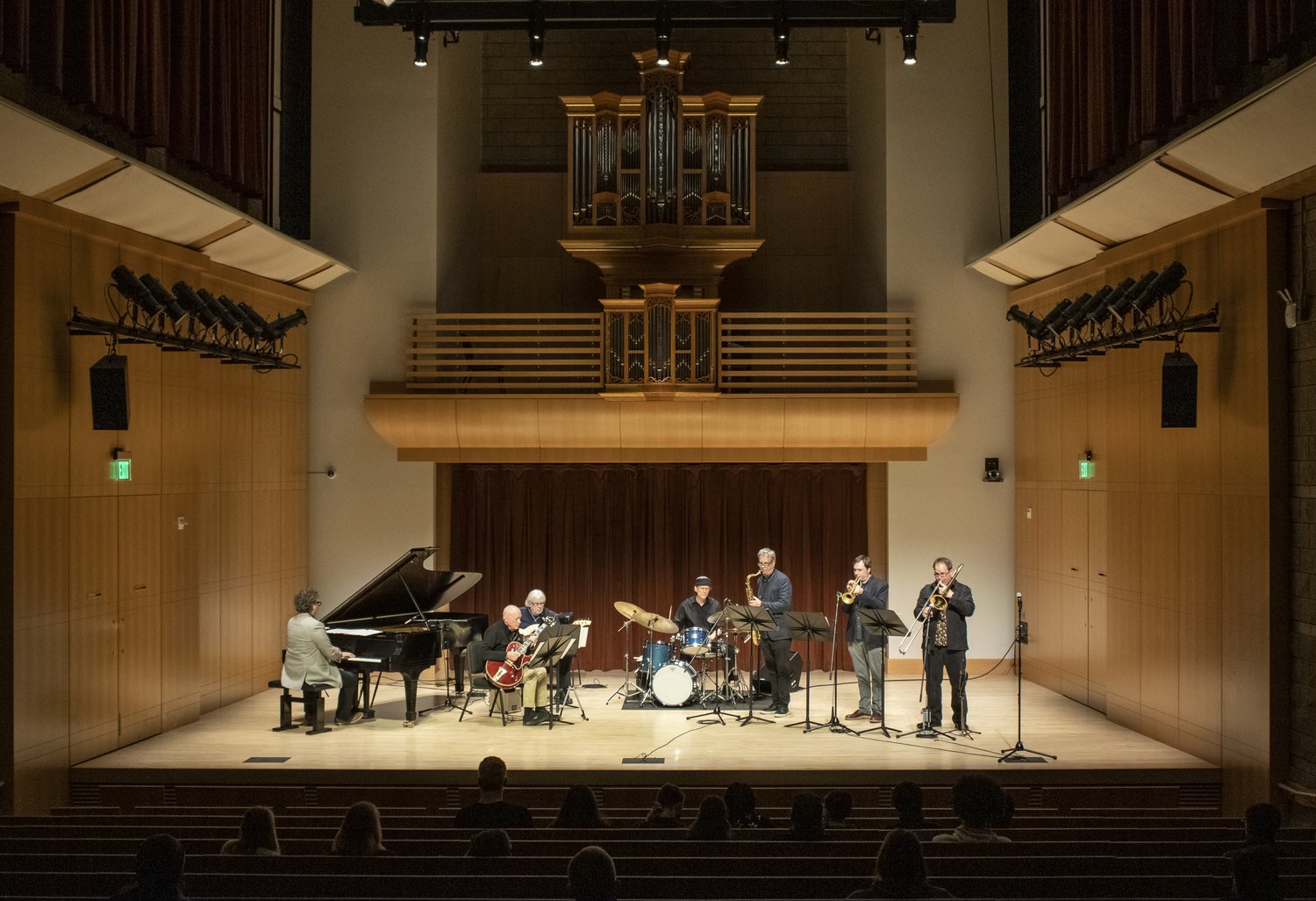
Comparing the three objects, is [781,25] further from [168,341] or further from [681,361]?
[168,341]

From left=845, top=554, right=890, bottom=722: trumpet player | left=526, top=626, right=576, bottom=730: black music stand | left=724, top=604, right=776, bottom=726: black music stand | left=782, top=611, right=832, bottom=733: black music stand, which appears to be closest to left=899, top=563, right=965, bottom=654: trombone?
left=845, top=554, right=890, bottom=722: trumpet player

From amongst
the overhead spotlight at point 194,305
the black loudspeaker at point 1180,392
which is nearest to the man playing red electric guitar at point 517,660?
the overhead spotlight at point 194,305

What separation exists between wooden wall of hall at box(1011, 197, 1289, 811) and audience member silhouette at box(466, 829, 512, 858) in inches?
221

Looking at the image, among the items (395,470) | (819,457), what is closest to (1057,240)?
(819,457)

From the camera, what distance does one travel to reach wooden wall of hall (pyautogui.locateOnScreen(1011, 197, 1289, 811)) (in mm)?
7727

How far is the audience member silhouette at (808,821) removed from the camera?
16.9ft

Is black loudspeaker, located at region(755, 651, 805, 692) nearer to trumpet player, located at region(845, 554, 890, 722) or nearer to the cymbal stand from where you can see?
trumpet player, located at region(845, 554, 890, 722)

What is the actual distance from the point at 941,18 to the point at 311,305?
741 centimetres

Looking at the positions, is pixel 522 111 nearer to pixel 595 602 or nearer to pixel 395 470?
pixel 395 470

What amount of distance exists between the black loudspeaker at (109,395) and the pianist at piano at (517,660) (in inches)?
147

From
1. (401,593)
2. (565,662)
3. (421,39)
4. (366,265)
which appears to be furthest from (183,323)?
(565,662)

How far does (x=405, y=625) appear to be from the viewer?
10.5 m

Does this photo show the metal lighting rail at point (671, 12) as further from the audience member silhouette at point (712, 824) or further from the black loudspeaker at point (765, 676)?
the audience member silhouette at point (712, 824)

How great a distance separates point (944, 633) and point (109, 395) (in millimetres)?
6671
